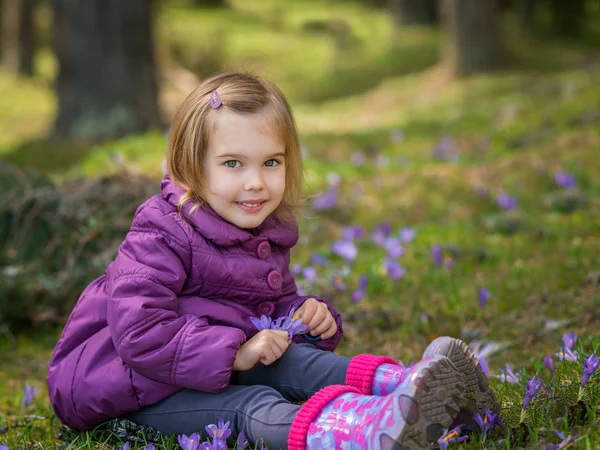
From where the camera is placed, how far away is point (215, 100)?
2650mm

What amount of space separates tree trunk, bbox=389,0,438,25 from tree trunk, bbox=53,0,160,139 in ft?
44.9

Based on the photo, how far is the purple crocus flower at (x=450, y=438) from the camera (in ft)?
6.83

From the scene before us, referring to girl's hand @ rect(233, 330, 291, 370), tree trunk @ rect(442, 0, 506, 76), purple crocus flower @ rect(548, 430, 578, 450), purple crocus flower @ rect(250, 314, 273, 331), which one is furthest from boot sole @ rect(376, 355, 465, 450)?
tree trunk @ rect(442, 0, 506, 76)

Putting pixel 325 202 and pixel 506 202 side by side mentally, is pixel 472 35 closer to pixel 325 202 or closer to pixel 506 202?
pixel 325 202

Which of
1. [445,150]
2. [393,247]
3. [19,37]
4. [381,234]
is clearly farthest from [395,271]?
[19,37]

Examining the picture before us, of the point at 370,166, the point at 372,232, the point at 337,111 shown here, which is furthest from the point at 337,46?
the point at 372,232

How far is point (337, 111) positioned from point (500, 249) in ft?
30.2

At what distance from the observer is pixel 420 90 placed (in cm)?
1366

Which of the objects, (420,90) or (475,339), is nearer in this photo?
(475,339)

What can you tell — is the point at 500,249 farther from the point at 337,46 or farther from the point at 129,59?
the point at 337,46

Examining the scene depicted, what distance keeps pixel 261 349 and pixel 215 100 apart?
804 mm

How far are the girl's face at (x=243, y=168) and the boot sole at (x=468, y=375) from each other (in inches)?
29.8

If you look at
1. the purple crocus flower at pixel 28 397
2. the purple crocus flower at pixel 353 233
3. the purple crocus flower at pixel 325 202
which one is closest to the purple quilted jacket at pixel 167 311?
the purple crocus flower at pixel 28 397

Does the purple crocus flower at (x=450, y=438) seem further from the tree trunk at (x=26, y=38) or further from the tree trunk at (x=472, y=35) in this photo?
the tree trunk at (x=26, y=38)
